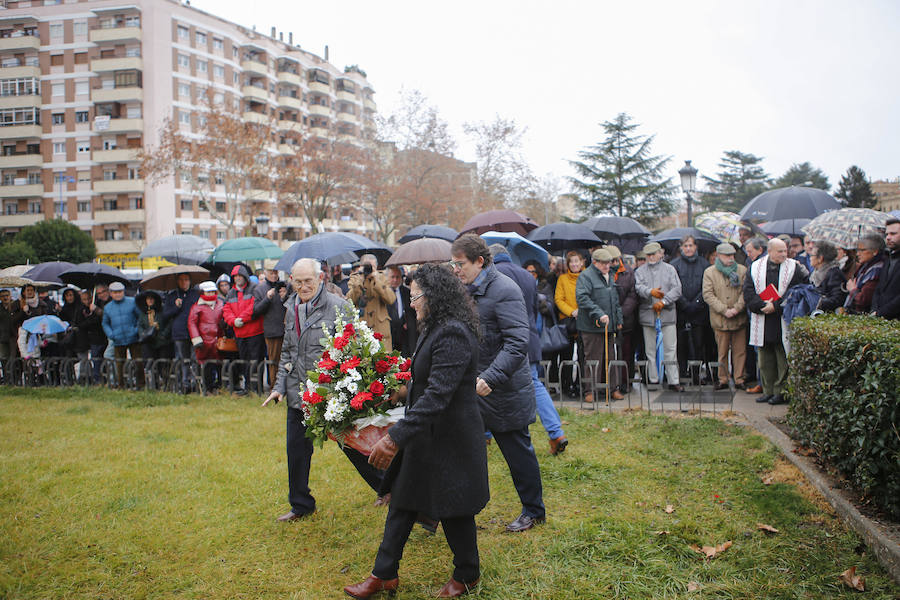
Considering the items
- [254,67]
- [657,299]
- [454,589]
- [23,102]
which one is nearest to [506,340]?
[454,589]

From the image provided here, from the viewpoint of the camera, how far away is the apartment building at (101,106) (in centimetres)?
5656

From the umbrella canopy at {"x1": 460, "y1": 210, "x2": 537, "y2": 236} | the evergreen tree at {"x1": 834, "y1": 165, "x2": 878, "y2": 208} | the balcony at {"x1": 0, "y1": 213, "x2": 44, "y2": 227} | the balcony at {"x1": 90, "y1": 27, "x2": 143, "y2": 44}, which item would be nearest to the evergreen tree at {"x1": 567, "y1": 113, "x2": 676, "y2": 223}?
the evergreen tree at {"x1": 834, "y1": 165, "x2": 878, "y2": 208}

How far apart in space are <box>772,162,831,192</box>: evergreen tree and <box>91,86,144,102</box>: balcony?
6095 centimetres

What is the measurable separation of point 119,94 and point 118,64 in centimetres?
258

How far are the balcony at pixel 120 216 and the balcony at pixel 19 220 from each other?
681cm

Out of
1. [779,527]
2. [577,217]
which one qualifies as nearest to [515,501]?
[779,527]

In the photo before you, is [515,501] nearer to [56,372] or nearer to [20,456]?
[20,456]

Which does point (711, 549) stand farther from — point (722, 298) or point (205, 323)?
point (205, 323)

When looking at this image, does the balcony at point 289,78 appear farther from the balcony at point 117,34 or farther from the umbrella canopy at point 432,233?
the umbrella canopy at point 432,233

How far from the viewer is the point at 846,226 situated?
A: 787 centimetres

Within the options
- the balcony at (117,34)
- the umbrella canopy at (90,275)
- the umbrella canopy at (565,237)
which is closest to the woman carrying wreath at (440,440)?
the umbrella canopy at (565,237)

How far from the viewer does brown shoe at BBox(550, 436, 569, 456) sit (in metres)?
6.57

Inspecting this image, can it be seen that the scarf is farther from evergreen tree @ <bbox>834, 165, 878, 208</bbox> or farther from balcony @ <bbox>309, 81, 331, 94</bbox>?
balcony @ <bbox>309, 81, 331, 94</bbox>

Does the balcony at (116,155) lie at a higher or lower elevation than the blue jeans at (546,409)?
higher
